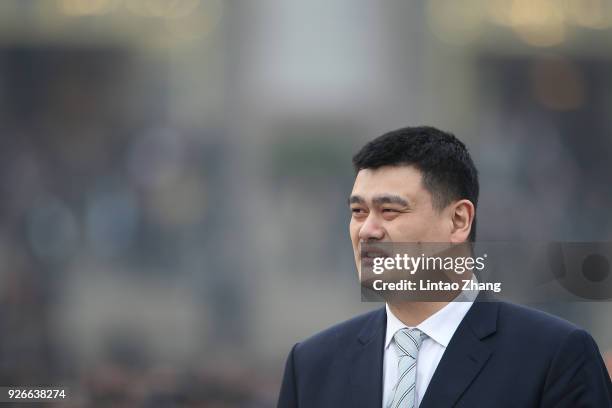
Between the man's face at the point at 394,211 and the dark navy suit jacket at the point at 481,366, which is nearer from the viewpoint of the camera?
the dark navy suit jacket at the point at 481,366

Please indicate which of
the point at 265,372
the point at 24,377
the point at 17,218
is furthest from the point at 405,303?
the point at 17,218

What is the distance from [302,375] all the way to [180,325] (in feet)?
8.15

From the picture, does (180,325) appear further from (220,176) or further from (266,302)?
(220,176)

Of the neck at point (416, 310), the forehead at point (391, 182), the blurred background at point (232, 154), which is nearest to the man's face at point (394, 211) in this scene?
the forehead at point (391, 182)

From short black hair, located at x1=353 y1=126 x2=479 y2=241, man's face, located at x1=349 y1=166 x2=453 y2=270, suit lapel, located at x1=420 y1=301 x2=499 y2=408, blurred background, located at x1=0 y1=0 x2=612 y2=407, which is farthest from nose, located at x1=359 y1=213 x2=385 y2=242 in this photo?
blurred background, located at x1=0 y1=0 x2=612 y2=407

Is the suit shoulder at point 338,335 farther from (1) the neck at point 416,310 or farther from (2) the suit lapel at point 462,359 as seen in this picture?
(2) the suit lapel at point 462,359

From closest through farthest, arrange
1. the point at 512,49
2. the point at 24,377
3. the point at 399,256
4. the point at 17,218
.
A: the point at 399,256 → the point at 24,377 → the point at 17,218 → the point at 512,49

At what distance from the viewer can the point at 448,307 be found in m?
1.67

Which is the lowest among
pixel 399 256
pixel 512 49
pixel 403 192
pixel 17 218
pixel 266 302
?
pixel 266 302

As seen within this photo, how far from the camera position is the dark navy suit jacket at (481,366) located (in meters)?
1.50

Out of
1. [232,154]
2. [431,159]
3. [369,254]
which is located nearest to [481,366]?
[369,254]

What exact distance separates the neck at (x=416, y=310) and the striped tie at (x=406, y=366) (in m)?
0.02

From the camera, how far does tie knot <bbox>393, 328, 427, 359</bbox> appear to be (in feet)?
5.38

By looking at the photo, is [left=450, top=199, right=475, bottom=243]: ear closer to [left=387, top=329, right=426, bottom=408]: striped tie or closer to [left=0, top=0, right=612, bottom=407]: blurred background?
[left=387, top=329, right=426, bottom=408]: striped tie
